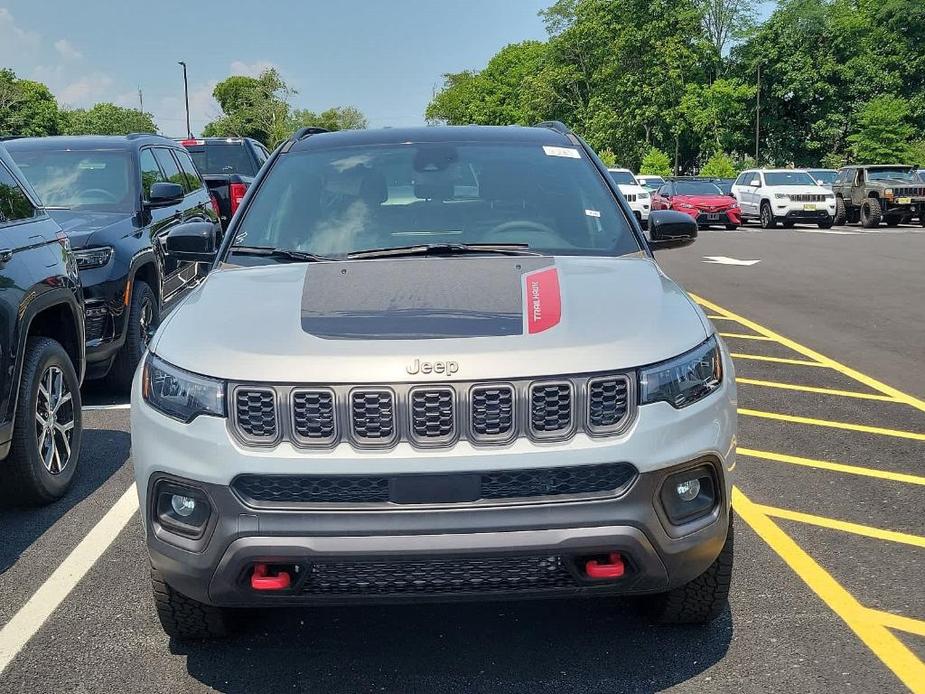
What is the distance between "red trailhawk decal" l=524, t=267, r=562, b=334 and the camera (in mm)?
3240

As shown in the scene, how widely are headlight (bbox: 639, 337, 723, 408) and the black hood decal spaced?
40cm

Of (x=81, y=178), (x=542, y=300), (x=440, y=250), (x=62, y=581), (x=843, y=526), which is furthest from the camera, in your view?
(x=81, y=178)

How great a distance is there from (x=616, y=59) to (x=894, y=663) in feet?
256

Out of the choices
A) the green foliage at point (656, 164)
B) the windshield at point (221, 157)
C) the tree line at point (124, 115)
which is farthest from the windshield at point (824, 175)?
the tree line at point (124, 115)

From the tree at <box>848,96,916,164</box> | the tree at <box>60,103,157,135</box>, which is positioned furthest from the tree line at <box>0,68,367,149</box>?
the tree at <box>848,96,916,164</box>

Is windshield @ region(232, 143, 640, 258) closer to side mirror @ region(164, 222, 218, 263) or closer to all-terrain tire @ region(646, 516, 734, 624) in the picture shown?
side mirror @ region(164, 222, 218, 263)

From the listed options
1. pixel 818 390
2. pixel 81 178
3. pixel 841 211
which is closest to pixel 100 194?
pixel 81 178

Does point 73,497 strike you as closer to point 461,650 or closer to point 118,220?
point 461,650

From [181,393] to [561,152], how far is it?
2385mm

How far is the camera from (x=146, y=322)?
332 inches

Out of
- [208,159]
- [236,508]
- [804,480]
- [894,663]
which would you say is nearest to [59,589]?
[236,508]

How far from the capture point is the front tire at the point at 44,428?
4996 mm

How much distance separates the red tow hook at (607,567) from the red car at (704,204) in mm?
27388

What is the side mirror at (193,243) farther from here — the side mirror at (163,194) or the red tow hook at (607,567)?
the side mirror at (163,194)
